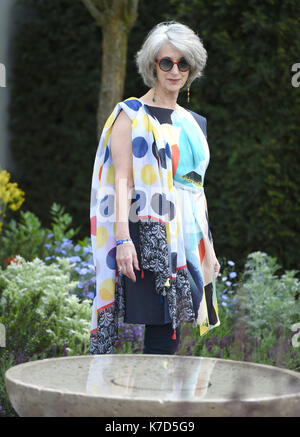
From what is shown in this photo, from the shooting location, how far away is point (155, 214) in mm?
Answer: 2521

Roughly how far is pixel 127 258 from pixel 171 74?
745 mm

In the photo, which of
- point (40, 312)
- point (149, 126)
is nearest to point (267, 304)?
point (40, 312)

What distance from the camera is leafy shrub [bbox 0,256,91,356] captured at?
11.8 ft

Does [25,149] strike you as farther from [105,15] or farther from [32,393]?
[32,393]

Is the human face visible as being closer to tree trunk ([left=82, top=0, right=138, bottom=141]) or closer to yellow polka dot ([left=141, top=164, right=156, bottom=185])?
yellow polka dot ([left=141, top=164, right=156, bottom=185])

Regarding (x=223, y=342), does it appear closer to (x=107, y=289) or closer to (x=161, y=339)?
(x=161, y=339)

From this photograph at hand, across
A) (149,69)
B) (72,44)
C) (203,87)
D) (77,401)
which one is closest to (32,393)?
(77,401)

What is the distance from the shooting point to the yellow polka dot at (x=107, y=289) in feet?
8.41

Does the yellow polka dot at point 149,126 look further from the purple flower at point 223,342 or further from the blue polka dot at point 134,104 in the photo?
the purple flower at point 223,342

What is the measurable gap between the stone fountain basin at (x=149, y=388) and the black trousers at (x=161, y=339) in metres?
0.51

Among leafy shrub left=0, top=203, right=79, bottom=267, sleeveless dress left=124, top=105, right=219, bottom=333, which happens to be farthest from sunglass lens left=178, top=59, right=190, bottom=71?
leafy shrub left=0, top=203, right=79, bottom=267

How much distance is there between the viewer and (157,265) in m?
2.51

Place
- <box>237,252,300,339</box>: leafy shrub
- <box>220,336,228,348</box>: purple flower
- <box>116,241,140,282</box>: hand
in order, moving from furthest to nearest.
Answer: <box>237,252,300,339</box>: leafy shrub < <box>220,336,228,348</box>: purple flower < <box>116,241,140,282</box>: hand

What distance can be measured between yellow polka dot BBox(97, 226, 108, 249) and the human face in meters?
0.61
